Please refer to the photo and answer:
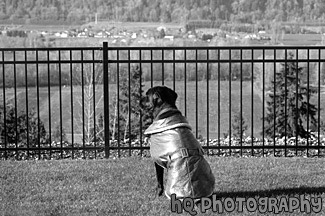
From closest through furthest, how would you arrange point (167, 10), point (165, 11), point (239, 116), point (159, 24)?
point (239, 116), point (159, 24), point (165, 11), point (167, 10)

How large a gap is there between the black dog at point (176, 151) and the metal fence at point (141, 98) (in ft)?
8.61

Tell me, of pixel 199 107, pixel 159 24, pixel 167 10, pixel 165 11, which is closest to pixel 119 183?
pixel 159 24

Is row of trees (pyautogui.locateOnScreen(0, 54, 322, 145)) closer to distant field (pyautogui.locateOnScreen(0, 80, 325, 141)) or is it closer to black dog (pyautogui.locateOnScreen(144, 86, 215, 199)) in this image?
black dog (pyautogui.locateOnScreen(144, 86, 215, 199))

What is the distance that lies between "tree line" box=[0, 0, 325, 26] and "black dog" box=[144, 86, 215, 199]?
19.0 meters

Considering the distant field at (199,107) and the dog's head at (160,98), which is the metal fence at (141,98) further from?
the dog's head at (160,98)

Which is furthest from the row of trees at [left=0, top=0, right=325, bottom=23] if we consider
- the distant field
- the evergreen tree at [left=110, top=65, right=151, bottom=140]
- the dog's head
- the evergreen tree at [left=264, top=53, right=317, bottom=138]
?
the dog's head

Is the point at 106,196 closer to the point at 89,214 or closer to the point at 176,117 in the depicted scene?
the point at 89,214

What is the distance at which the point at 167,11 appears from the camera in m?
27.8

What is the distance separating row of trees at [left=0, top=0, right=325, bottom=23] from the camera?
2559 centimetres

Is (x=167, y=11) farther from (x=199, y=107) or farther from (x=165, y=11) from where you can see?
(x=199, y=107)

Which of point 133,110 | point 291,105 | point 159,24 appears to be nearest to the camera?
point 291,105

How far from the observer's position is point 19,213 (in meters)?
5.82

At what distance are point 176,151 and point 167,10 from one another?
22.7m

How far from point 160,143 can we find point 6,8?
24.4m
